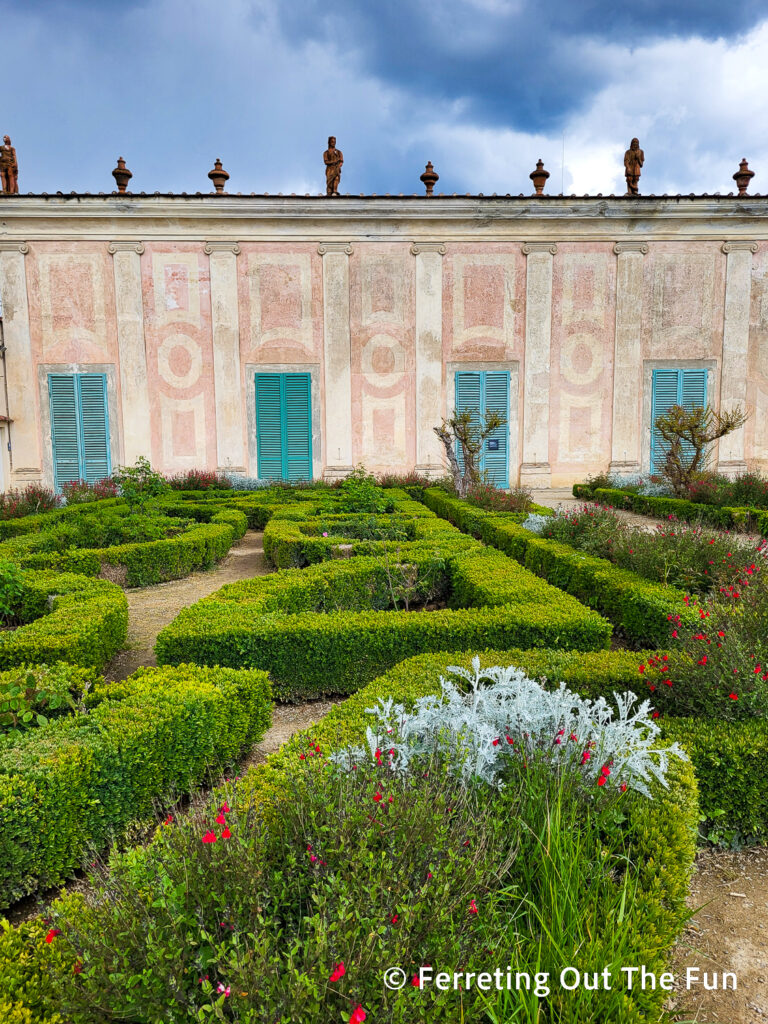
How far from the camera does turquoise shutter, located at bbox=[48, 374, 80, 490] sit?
1550cm

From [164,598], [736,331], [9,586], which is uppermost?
[736,331]

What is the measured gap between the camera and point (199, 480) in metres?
15.0

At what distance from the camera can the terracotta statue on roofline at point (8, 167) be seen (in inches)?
611

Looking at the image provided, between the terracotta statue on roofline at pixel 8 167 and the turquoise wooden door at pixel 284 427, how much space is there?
7970 millimetres

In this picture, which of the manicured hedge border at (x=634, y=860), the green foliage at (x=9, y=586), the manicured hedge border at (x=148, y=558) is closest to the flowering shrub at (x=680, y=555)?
the manicured hedge border at (x=634, y=860)

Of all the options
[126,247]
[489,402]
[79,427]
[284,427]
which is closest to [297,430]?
[284,427]

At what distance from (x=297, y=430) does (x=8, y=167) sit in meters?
9.62

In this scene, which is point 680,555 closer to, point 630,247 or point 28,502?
point 28,502

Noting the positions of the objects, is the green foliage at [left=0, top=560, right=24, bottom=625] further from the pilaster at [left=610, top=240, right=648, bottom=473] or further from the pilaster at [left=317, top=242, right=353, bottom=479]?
the pilaster at [left=610, top=240, right=648, bottom=473]

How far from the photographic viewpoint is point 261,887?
175 centimetres

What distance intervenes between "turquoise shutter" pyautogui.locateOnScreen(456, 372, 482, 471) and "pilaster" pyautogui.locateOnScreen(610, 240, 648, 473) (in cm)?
350

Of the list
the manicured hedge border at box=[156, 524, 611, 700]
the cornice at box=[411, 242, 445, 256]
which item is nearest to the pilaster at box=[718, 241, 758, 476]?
the cornice at box=[411, 242, 445, 256]

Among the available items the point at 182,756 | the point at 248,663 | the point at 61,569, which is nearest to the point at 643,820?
the point at 182,756

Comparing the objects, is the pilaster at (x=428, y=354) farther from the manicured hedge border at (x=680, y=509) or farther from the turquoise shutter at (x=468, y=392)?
the manicured hedge border at (x=680, y=509)
